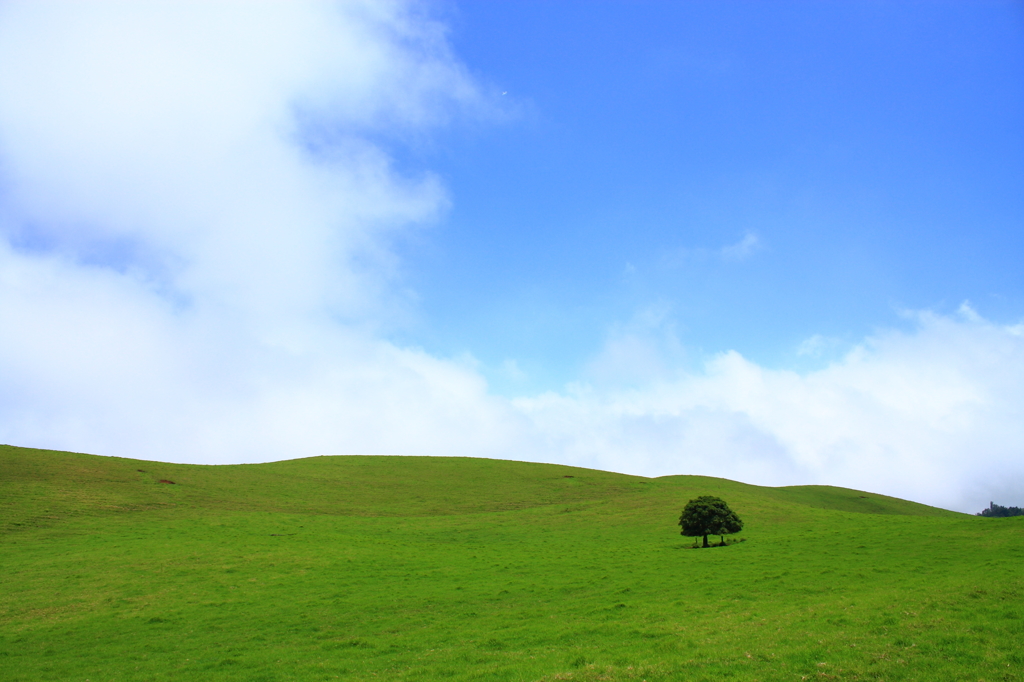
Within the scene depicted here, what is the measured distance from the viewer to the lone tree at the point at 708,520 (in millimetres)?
48875

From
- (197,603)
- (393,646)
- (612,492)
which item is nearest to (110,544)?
(197,603)

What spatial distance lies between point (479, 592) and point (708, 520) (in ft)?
81.6

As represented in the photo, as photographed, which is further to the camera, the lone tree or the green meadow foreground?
the lone tree

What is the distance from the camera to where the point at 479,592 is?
3344 cm

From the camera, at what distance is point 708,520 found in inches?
1929

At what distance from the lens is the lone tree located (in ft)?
160

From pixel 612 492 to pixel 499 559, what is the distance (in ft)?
157

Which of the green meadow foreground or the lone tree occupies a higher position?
the lone tree

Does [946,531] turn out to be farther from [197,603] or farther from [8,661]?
[8,661]

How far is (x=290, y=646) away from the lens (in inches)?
1006

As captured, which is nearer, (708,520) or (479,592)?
(479,592)

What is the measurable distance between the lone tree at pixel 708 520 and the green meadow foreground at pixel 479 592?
2.15 meters

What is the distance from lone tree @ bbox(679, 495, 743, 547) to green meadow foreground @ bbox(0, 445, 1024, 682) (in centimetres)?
215

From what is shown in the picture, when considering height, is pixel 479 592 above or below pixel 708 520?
below
